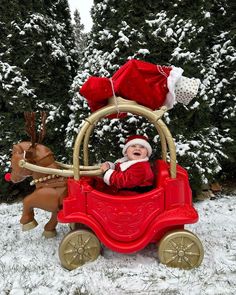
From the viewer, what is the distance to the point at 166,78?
113 inches

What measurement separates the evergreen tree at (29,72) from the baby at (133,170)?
1.95m

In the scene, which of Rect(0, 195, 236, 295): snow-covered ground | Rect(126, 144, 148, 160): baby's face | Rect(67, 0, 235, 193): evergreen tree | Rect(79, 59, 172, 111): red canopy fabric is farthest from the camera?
Rect(67, 0, 235, 193): evergreen tree

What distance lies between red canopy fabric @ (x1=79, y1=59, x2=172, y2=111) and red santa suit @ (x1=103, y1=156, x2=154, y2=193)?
571mm

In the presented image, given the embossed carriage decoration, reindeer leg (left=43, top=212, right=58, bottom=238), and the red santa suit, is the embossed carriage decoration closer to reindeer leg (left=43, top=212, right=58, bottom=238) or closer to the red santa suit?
the red santa suit

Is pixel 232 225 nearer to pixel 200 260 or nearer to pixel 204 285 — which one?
pixel 200 260

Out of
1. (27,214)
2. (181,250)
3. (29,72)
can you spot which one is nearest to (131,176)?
(181,250)

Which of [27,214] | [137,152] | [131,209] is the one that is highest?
[137,152]

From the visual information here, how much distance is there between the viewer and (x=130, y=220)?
9.68ft

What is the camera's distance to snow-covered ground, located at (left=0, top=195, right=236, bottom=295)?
2656 millimetres

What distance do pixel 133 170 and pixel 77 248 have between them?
0.87 m

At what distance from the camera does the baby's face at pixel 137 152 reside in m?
3.20

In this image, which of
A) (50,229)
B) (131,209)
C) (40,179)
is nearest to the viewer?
(131,209)

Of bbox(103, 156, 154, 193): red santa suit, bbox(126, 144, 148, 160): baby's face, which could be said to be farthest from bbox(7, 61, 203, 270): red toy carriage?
bbox(126, 144, 148, 160): baby's face

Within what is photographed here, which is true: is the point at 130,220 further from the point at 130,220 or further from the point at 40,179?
the point at 40,179
